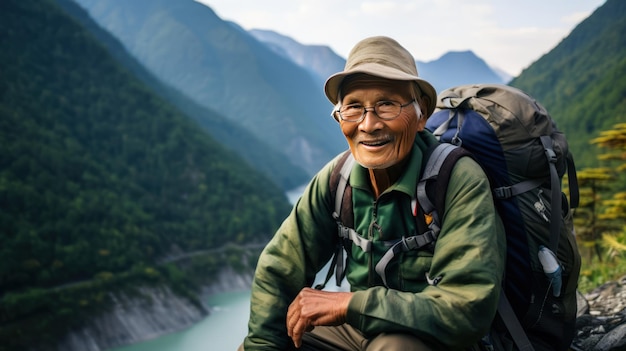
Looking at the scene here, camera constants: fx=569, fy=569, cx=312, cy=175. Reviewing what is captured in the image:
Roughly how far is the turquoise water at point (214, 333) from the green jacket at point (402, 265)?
3812 cm

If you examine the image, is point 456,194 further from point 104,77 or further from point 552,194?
point 104,77

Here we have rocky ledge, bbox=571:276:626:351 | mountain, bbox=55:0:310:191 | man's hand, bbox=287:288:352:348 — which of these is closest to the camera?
man's hand, bbox=287:288:352:348

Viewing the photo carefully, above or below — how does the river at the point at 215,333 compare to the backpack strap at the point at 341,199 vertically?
below

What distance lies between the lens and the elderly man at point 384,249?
2141 millimetres

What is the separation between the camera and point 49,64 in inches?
2965

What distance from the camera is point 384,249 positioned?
246cm

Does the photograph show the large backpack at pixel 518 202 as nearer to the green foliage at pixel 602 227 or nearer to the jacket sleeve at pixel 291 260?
the jacket sleeve at pixel 291 260

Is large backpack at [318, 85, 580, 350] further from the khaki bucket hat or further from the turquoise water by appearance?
the turquoise water

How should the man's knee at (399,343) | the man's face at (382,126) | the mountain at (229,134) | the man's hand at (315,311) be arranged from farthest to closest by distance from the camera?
the mountain at (229,134) < the man's face at (382,126) < the man's hand at (315,311) < the man's knee at (399,343)

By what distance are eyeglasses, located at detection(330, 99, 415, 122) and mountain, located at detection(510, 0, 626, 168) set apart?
45566mm

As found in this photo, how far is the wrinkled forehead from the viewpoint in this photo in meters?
2.48

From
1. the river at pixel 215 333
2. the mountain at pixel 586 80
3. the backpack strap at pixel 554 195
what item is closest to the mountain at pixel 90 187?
the river at pixel 215 333

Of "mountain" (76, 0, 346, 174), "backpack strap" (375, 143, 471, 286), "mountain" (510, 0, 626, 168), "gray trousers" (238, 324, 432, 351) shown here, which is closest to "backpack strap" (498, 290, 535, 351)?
"backpack strap" (375, 143, 471, 286)

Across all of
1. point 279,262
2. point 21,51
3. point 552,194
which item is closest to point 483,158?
point 552,194
